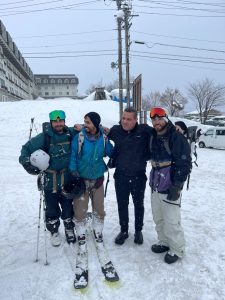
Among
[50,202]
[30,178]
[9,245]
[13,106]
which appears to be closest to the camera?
[50,202]

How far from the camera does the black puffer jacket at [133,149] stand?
167 inches

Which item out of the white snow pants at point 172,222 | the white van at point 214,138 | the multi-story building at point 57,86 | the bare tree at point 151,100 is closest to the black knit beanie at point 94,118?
the white snow pants at point 172,222

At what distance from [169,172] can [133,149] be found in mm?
635

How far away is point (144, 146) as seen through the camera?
14.0 ft

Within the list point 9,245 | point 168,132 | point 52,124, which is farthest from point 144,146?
point 9,245

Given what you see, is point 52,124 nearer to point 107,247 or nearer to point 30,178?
point 107,247

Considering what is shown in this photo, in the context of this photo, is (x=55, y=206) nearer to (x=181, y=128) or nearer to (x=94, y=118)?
(x=94, y=118)

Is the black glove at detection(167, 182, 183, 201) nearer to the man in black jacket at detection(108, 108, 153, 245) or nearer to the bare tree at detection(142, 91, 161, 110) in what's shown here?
the man in black jacket at detection(108, 108, 153, 245)

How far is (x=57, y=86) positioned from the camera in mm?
106250

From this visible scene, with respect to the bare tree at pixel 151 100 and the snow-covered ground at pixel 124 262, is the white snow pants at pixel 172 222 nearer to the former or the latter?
the snow-covered ground at pixel 124 262

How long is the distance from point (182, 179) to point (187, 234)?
1.64 metres

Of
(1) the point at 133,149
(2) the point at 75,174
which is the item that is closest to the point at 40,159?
(2) the point at 75,174

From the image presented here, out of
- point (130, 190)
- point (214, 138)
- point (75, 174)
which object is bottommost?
point (214, 138)

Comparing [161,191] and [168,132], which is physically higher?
[168,132]
